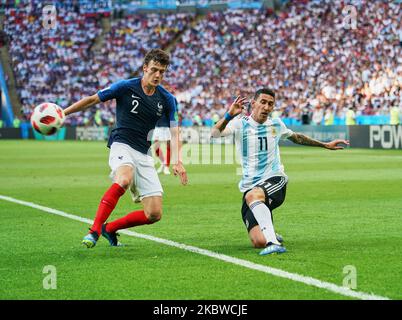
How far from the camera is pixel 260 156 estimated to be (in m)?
8.80

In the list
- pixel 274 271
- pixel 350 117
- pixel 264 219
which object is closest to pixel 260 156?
pixel 264 219

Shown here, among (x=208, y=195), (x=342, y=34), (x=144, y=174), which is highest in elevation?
(x=342, y=34)

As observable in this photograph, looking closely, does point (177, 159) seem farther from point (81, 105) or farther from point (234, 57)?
point (234, 57)

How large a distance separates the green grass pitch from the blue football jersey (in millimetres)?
1188

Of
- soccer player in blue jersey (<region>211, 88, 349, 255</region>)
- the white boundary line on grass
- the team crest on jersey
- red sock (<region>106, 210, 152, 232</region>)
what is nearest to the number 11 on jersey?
soccer player in blue jersey (<region>211, 88, 349, 255</region>)

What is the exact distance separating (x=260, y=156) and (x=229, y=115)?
100cm

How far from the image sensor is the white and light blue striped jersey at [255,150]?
28.8 feet

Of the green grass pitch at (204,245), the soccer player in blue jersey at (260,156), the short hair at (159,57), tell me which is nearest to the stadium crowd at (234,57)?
the green grass pitch at (204,245)

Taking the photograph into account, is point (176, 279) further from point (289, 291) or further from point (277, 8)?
point (277, 8)

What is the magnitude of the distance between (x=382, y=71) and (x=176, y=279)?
3178 cm

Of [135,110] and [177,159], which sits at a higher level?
[135,110]

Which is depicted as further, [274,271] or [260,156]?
[260,156]

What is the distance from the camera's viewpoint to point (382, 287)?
6.14m
